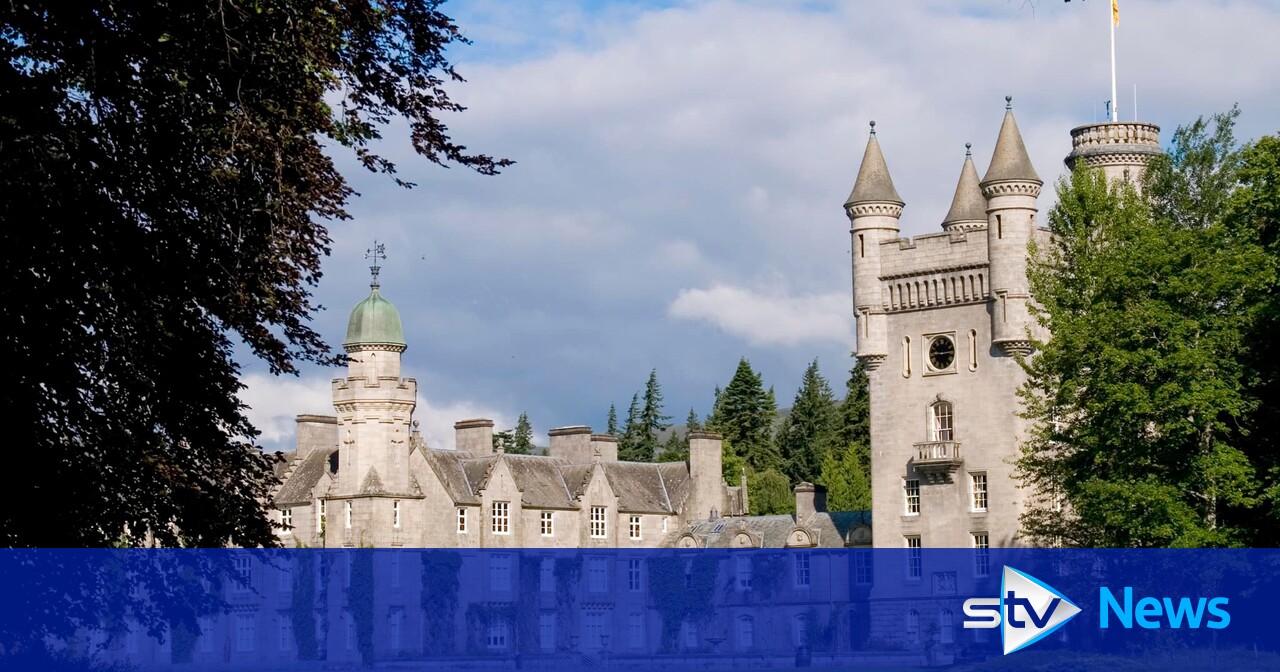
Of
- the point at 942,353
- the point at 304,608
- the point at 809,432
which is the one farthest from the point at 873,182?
the point at 809,432

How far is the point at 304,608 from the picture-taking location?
6950 cm

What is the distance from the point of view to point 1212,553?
3888 cm

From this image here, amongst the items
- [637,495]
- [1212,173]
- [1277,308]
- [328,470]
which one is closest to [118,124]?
[1277,308]

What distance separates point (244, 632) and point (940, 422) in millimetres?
27674

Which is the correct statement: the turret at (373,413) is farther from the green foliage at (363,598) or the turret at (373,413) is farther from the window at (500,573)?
the window at (500,573)

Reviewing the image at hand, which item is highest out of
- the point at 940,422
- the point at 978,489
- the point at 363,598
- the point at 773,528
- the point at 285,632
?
the point at 940,422

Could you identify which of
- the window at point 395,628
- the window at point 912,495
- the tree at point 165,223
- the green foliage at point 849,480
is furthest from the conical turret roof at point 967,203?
the tree at point 165,223

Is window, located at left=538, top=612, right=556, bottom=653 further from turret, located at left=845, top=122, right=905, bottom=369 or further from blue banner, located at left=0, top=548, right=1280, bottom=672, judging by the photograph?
turret, located at left=845, top=122, right=905, bottom=369

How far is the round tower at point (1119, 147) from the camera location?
63000 millimetres

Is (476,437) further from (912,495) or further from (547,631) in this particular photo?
(912,495)

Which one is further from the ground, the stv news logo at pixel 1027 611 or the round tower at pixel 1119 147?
the round tower at pixel 1119 147

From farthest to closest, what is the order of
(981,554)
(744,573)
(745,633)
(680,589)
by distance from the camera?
(680,589) < (744,573) < (745,633) < (981,554)

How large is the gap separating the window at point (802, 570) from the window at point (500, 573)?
1205 cm

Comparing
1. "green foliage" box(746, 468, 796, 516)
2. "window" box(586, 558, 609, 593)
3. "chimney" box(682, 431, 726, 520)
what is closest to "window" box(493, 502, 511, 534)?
"window" box(586, 558, 609, 593)
